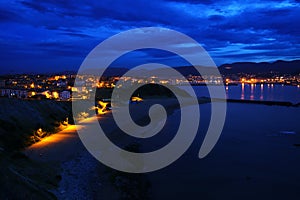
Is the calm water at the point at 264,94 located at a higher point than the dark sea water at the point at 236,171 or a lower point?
higher

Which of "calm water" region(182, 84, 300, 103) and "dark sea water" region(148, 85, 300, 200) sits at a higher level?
"calm water" region(182, 84, 300, 103)

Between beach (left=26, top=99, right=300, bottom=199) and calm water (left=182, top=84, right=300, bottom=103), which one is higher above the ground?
calm water (left=182, top=84, right=300, bottom=103)

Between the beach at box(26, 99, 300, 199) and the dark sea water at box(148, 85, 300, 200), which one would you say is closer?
the beach at box(26, 99, 300, 199)

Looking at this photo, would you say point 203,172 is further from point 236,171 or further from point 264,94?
point 264,94

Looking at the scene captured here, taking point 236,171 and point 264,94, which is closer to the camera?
point 236,171

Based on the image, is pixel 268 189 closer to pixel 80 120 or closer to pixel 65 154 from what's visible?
pixel 65 154

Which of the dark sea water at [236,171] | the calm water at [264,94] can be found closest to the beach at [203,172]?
the dark sea water at [236,171]

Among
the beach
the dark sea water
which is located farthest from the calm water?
the beach

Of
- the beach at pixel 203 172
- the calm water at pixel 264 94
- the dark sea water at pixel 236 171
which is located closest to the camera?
the beach at pixel 203 172

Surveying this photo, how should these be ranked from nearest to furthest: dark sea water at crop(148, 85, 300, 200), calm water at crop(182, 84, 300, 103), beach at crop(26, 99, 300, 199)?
beach at crop(26, 99, 300, 199)
dark sea water at crop(148, 85, 300, 200)
calm water at crop(182, 84, 300, 103)

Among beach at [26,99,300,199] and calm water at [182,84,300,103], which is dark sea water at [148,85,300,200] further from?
calm water at [182,84,300,103]

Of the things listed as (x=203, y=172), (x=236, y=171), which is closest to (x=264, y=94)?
(x=236, y=171)

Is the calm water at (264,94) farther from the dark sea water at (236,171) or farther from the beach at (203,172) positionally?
the beach at (203,172)

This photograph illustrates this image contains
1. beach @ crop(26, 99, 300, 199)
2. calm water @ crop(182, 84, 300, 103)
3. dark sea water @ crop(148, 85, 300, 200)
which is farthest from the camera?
calm water @ crop(182, 84, 300, 103)
